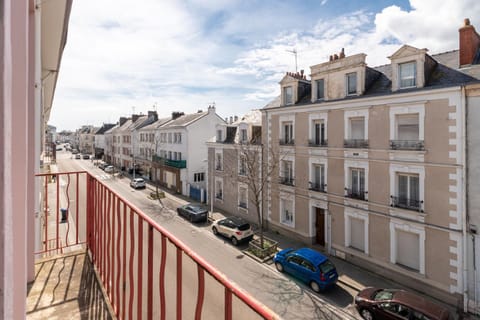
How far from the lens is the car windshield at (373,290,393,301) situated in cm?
920

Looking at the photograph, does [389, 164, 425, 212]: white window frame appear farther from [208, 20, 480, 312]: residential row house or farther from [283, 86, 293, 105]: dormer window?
[283, 86, 293, 105]: dormer window

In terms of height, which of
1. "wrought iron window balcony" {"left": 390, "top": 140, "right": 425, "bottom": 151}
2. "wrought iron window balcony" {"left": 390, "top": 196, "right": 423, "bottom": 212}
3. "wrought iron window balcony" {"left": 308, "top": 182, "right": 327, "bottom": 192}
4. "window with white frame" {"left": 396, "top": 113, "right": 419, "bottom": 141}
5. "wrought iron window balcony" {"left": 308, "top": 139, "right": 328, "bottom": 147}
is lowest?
"wrought iron window balcony" {"left": 390, "top": 196, "right": 423, "bottom": 212}

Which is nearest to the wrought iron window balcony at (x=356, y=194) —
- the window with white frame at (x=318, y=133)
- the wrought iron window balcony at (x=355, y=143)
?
the wrought iron window balcony at (x=355, y=143)

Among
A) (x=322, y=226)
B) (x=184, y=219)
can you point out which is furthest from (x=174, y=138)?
(x=322, y=226)

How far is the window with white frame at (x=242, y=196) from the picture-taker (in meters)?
20.0

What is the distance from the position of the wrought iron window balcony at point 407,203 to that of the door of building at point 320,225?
3.91 metres

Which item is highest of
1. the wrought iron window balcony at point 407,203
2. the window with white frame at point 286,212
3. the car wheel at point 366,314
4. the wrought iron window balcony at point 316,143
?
the wrought iron window balcony at point 316,143

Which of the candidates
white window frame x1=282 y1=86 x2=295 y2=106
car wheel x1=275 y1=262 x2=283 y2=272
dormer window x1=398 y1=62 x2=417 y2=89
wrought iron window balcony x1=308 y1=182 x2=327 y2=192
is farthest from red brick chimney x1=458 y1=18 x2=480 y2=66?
car wheel x1=275 y1=262 x2=283 y2=272

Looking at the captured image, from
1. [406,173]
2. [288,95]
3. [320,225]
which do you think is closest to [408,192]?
[406,173]

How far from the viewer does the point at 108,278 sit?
10.6 ft

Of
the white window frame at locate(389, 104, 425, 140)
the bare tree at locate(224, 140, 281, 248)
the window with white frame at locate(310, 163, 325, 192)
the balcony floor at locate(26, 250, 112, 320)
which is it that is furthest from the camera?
the bare tree at locate(224, 140, 281, 248)

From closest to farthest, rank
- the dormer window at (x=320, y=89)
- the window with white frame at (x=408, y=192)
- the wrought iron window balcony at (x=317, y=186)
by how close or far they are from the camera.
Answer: the window with white frame at (x=408, y=192)
the wrought iron window balcony at (x=317, y=186)
the dormer window at (x=320, y=89)

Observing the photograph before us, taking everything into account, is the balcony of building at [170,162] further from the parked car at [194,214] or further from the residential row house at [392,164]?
the residential row house at [392,164]

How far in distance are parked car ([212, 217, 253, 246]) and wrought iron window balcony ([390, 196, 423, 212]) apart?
25.1ft
